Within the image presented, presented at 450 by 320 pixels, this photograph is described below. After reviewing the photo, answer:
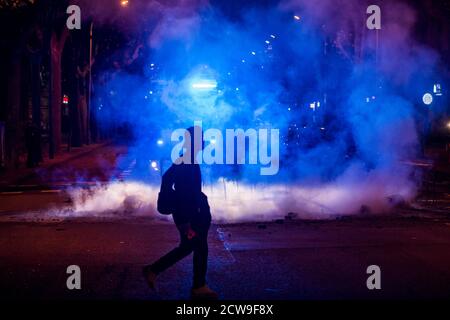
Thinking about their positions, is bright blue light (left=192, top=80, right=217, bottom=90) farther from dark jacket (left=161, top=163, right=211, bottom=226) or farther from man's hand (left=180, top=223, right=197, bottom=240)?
man's hand (left=180, top=223, right=197, bottom=240)

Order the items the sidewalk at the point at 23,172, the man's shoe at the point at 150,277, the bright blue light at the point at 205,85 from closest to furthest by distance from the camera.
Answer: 1. the man's shoe at the point at 150,277
2. the bright blue light at the point at 205,85
3. the sidewalk at the point at 23,172

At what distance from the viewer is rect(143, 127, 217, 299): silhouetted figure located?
515 cm

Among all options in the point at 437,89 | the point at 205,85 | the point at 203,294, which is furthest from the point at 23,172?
the point at 203,294

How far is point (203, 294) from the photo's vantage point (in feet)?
16.9

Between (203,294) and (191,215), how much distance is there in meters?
0.70

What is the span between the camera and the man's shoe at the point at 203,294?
203 inches

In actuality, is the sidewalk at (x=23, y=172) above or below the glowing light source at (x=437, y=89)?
below

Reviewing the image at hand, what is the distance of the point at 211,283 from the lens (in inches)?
229

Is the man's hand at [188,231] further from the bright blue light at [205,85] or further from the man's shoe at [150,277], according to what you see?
the bright blue light at [205,85]

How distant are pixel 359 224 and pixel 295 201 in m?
2.05

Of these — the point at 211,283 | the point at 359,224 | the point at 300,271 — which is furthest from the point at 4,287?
the point at 359,224

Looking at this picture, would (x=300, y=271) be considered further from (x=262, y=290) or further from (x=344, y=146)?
(x=344, y=146)

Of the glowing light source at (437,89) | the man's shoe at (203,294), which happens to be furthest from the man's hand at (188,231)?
the glowing light source at (437,89)

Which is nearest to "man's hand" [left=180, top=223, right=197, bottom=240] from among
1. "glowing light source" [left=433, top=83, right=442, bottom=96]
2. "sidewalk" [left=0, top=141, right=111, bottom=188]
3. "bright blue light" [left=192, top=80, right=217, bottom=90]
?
"bright blue light" [left=192, top=80, right=217, bottom=90]
